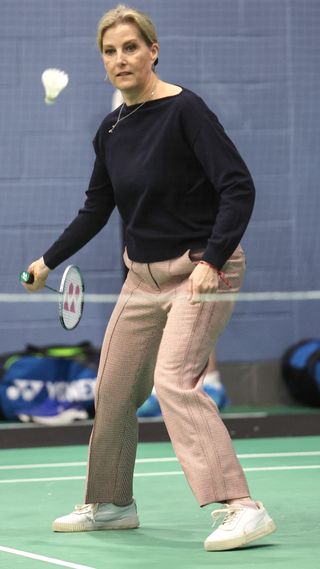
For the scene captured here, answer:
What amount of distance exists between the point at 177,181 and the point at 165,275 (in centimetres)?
33

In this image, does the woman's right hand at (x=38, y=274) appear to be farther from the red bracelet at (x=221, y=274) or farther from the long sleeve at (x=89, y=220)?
the red bracelet at (x=221, y=274)

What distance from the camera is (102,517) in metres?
5.23

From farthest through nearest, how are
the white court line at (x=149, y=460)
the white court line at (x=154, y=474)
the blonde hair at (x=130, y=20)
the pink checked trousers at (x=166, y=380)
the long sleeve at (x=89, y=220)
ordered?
the white court line at (x=149, y=460), the white court line at (x=154, y=474), the long sleeve at (x=89, y=220), the blonde hair at (x=130, y=20), the pink checked trousers at (x=166, y=380)

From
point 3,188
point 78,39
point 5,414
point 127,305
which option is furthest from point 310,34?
point 127,305

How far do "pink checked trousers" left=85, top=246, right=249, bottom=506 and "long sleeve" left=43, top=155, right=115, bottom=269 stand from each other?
0.88 ft

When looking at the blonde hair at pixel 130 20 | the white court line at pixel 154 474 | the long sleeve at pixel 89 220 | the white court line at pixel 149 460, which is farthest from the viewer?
the white court line at pixel 149 460

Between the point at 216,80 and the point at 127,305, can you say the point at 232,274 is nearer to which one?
the point at 127,305

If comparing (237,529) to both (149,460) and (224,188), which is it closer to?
(224,188)

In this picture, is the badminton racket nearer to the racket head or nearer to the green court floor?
the racket head

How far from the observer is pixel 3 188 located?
909 centimetres

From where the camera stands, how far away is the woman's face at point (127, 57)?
4836 mm

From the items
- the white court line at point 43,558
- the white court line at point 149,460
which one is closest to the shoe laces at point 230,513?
the white court line at point 43,558

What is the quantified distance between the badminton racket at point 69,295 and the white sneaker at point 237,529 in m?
0.95

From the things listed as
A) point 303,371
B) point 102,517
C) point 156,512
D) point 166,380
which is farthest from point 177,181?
point 303,371
